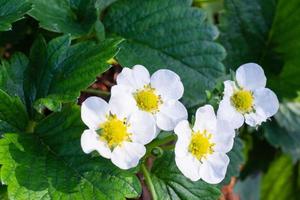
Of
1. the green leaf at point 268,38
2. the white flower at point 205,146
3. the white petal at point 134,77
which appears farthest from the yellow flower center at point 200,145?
the green leaf at point 268,38

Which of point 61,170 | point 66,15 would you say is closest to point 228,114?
point 61,170

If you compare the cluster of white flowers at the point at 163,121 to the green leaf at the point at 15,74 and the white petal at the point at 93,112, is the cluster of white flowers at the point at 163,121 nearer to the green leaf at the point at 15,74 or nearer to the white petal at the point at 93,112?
the white petal at the point at 93,112

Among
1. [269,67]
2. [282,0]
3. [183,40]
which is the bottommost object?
[269,67]

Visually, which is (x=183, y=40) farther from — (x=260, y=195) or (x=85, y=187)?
(x=260, y=195)

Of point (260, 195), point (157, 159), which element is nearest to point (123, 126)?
point (157, 159)

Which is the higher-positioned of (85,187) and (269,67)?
(85,187)

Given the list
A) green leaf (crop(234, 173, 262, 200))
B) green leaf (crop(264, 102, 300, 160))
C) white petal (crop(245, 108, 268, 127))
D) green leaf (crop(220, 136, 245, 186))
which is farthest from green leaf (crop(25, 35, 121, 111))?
green leaf (crop(234, 173, 262, 200))

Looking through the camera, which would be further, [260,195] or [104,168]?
[260,195]

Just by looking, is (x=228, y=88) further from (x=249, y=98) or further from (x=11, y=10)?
(x=11, y=10)
